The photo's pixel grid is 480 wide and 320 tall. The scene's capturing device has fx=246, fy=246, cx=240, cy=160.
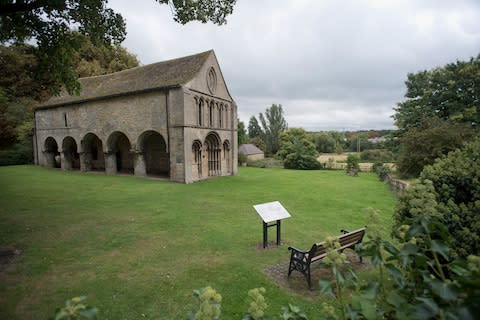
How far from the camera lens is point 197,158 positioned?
2123 cm

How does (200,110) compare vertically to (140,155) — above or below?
above

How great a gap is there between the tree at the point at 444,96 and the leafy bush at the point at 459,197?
72.3 ft

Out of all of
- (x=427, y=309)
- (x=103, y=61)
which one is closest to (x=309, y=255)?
(x=427, y=309)

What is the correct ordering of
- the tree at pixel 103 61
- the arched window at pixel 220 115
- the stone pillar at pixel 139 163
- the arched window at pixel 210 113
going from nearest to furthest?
the stone pillar at pixel 139 163 → the arched window at pixel 210 113 → the arched window at pixel 220 115 → the tree at pixel 103 61

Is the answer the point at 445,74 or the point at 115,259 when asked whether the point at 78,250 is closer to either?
the point at 115,259

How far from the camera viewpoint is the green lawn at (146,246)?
482 cm

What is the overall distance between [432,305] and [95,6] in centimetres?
1038

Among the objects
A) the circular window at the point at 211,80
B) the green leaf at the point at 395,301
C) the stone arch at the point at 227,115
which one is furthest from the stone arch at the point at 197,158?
the green leaf at the point at 395,301

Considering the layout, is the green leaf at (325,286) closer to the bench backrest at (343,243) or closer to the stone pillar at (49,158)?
the bench backrest at (343,243)

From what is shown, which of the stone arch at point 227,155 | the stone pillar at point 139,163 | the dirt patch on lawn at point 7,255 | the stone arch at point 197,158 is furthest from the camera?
the stone arch at point 227,155

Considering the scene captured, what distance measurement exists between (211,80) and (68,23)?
47.8 ft

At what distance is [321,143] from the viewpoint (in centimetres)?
6812

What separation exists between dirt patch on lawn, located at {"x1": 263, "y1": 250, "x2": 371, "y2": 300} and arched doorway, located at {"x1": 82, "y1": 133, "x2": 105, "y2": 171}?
84.1 ft

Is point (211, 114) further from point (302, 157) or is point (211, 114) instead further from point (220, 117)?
point (302, 157)
